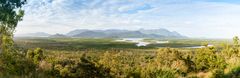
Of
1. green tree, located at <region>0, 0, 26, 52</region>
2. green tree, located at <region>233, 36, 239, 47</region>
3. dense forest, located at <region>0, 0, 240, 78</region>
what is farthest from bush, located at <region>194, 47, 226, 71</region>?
green tree, located at <region>0, 0, 26, 52</region>

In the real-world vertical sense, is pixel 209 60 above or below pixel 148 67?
above

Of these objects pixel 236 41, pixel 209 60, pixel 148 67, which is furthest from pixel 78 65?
pixel 236 41

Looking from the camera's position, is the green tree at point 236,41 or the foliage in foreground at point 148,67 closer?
the foliage in foreground at point 148,67

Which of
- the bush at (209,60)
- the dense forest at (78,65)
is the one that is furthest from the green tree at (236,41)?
the bush at (209,60)

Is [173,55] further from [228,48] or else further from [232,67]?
[232,67]

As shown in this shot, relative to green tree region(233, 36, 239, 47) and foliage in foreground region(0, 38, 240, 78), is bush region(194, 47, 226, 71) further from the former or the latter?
green tree region(233, 36, 239, 47)

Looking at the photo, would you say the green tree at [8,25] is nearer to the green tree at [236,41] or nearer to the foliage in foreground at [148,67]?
the foliage in foreground at [148,67]

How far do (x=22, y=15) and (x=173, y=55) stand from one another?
74.4 feet

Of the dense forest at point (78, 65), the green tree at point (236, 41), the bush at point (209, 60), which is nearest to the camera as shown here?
the dense forest at point (78, 65)

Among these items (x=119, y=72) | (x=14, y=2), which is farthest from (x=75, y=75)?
(x=14, y=2)

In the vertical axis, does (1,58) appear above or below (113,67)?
above

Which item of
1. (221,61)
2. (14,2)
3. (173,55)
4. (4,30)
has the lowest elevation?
(173,55)

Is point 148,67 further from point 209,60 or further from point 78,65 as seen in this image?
point 78,65

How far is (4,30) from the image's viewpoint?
856 inches
